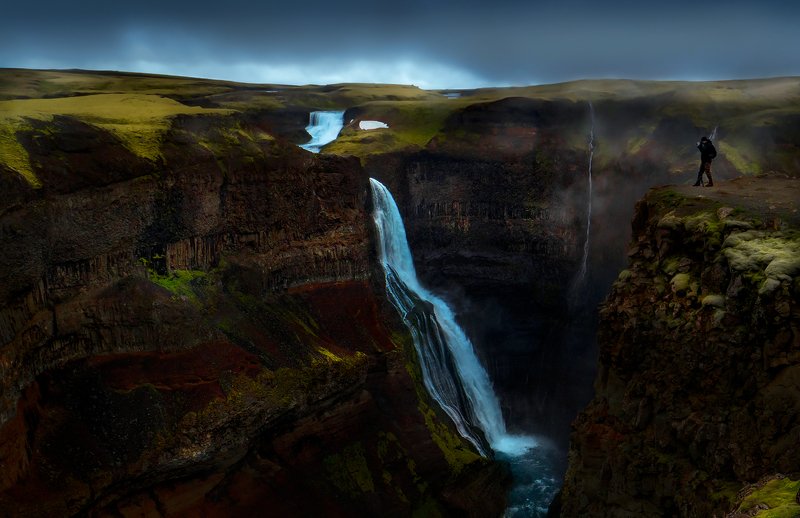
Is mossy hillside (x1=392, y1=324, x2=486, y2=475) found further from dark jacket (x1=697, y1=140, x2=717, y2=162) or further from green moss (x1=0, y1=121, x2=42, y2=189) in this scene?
green moss (x1=0, y1=121, x2=42, y2=189)

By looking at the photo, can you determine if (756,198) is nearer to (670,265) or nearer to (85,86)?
(670,265)

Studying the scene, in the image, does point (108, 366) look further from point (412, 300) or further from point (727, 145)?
point (727, 145)

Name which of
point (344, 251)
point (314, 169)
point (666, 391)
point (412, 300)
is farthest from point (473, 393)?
point (666, 391)

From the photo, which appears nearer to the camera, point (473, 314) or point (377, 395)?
point (377, 395)

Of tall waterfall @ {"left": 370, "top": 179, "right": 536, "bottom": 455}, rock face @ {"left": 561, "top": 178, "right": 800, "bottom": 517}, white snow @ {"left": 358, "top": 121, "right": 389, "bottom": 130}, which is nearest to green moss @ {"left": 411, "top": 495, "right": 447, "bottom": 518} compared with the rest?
tall waterfall @ {"left": 370, "top": 179, "right": 536, "bottom": 455}

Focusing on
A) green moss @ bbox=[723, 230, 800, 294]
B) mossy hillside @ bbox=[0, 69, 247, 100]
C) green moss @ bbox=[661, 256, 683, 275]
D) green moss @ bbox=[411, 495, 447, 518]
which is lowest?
green moss @ bbox=[411, 495, 447, 518]

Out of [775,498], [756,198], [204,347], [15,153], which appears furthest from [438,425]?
[15,153]

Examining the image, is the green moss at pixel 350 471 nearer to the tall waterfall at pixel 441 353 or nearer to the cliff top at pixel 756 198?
the tall waterfall at pixel 441 353
